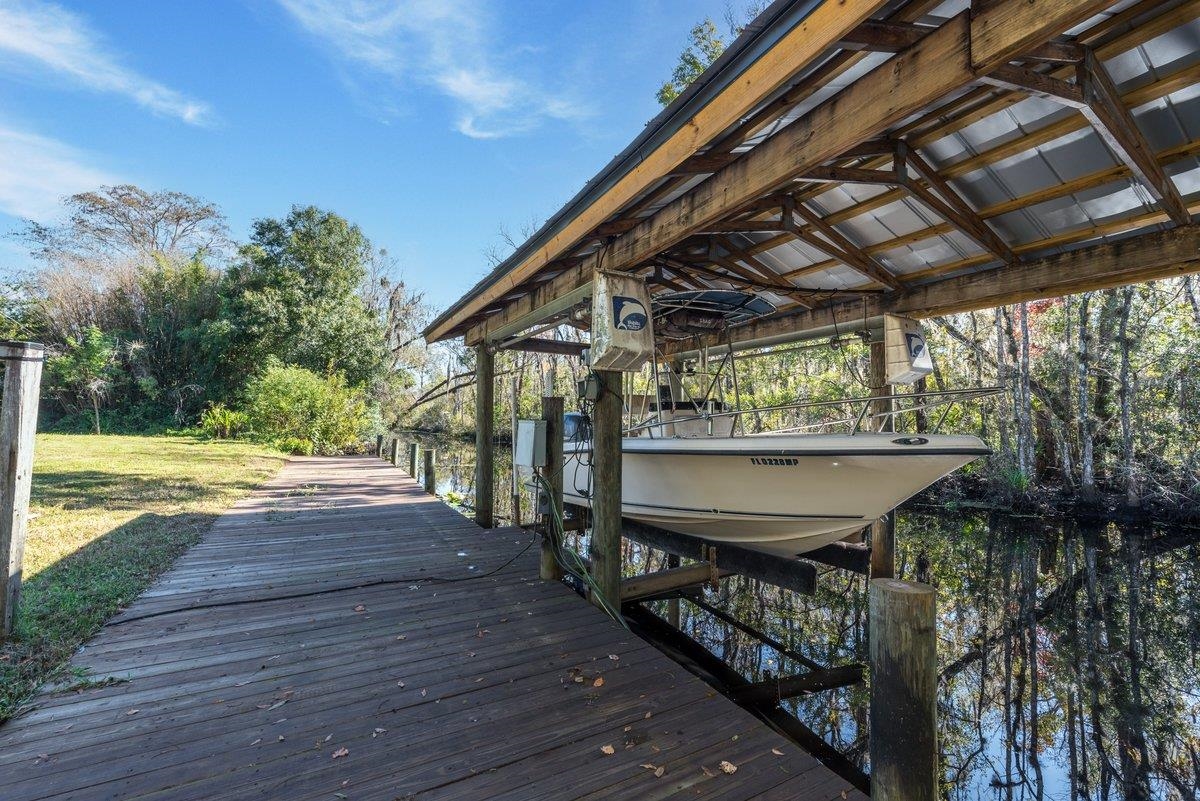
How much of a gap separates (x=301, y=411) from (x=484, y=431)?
1191cm

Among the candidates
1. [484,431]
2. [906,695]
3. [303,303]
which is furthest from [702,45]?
[906,695]

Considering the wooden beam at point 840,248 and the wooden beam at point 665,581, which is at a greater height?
the wooden beam at point 840,248

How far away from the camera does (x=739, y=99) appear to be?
2.13 m

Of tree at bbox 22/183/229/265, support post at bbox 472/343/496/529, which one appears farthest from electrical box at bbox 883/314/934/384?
A: tree at bbox 22/183/229/265

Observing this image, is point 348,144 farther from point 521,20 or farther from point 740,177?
point 740,177

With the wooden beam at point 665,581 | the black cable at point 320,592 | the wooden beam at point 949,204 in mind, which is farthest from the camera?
the wooden beam at point 665,581

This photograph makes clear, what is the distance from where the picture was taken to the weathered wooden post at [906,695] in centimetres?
183

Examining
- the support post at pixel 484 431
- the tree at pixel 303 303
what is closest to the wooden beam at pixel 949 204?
the support post at pixel 484 431

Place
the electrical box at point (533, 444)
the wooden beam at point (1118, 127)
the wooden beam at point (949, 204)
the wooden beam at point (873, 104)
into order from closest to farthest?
1. the wooden beam at point (873, 104)
2. the wooden beam at point (1118, 127)
3. the wooden beam at point (949, 204)
4. the electrical box at point (533, 444)

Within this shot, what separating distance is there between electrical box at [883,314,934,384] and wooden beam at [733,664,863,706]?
2.65m

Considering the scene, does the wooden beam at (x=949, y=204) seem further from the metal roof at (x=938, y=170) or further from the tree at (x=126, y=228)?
the tree at (x=126, y=228)

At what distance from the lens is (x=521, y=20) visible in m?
9.33

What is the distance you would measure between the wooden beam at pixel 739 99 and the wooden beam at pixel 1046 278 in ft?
10.9

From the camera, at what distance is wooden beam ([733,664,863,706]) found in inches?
147
